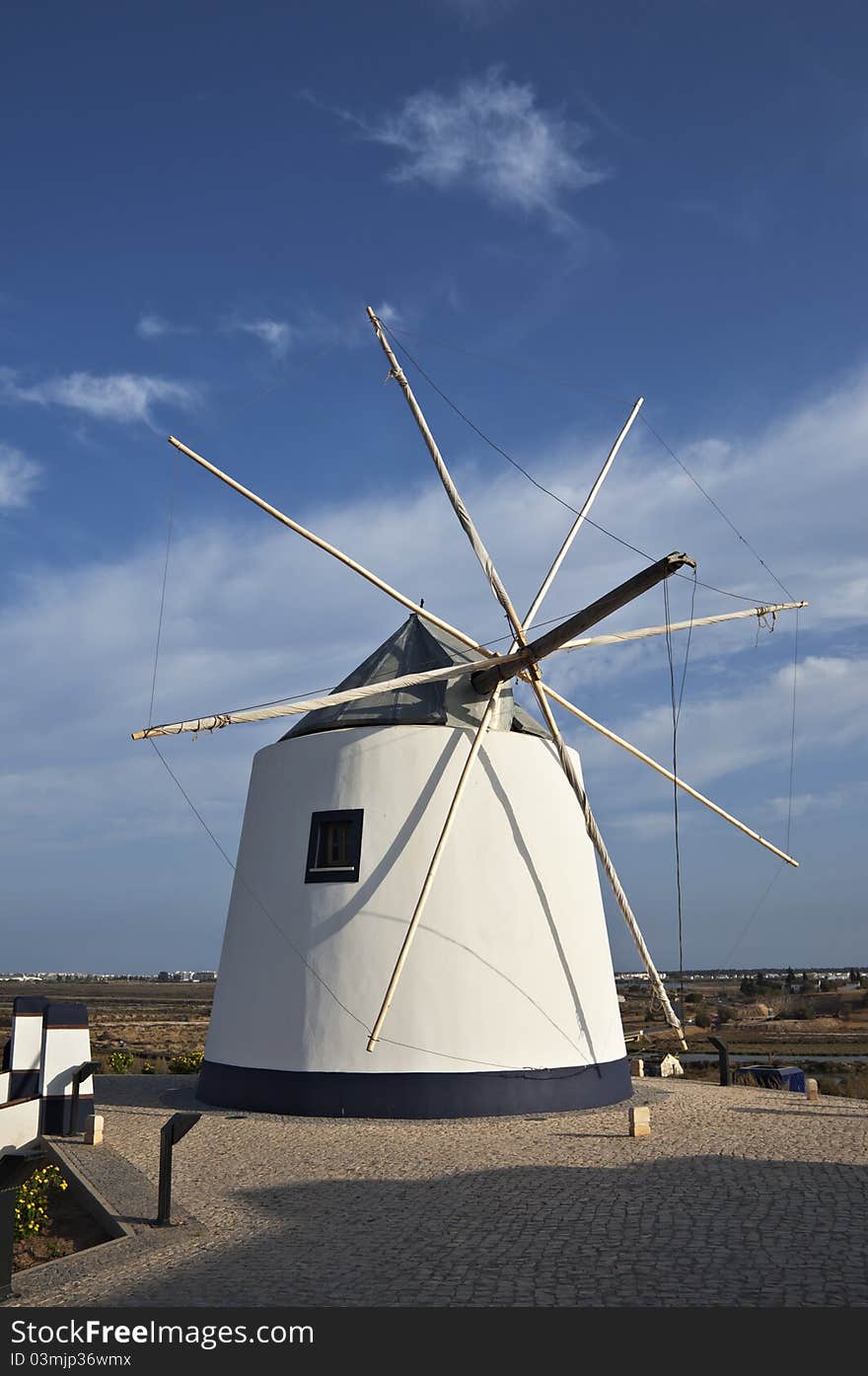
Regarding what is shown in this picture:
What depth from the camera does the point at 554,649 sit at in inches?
584

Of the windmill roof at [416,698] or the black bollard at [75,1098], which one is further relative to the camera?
the windmill roof at [416,698]

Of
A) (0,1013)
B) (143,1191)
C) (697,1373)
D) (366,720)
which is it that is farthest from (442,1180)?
(0,1013)

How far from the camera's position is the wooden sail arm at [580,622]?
40.0 feet

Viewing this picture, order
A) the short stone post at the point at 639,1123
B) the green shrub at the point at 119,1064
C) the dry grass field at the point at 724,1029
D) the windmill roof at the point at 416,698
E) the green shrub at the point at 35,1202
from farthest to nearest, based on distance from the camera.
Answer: the dry grass field at the point at 724,1029, the green shrub at the point at 119,1064, the windmill roof at the point at 416,698, the short stone post at the point at 639,1123, the green shrub at the point at 35,1202

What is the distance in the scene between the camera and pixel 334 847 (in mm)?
14617

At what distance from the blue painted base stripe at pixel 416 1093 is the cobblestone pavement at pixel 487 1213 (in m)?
0.27

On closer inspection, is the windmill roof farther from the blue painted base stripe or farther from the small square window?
the blue painted base stripe

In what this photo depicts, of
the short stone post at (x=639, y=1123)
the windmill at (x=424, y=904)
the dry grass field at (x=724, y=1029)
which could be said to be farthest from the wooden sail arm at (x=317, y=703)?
the dry grass field at (x=724, y=1029)

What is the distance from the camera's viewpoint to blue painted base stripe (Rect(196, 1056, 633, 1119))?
13.3 m

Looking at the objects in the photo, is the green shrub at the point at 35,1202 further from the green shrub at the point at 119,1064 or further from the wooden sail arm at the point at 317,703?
the green shrub at the point at 119,1064

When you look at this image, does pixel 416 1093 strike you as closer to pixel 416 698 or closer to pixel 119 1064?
pixel 416 698

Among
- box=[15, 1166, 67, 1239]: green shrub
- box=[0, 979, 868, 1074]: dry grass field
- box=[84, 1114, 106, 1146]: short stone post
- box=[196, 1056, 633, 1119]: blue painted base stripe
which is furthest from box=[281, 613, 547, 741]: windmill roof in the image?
box=[0, 979, 868, 1074]: dry grass field

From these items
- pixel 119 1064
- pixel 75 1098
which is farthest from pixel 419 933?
pixel 119 1064

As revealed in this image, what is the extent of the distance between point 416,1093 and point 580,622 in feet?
20.7
